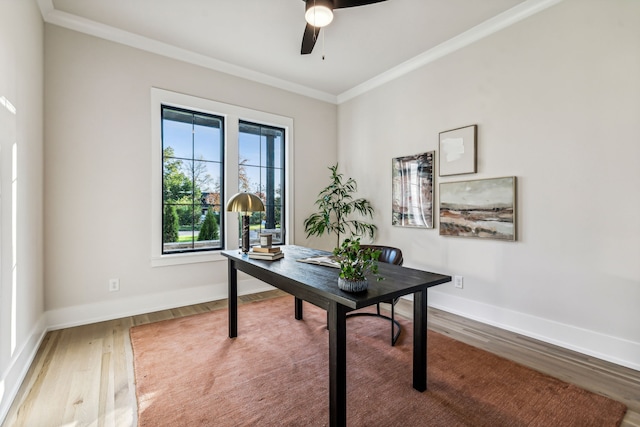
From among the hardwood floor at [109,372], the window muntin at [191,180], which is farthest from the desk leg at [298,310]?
the window muntin at [191,180]

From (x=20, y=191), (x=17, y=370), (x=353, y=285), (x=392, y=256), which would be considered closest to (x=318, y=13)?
(x=353, y=285)

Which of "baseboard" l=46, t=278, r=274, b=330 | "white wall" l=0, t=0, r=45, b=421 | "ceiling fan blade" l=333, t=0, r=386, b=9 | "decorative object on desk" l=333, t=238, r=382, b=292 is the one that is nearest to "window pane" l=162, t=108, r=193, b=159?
"white wall" l=0, t=0, r=45, b=421

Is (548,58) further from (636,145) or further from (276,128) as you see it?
(276,128)

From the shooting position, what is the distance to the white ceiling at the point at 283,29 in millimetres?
2584

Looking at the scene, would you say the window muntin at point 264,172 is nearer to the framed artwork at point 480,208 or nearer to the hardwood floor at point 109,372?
the hardwood floor at point 109,372

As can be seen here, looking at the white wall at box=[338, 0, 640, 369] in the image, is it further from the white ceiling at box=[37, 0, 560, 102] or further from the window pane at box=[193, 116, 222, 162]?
the window pane at box=[193, 116, 222, 162]

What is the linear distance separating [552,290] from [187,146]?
392cm

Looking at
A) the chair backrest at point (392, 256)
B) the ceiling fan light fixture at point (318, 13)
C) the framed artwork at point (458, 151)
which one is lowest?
the chair backrest at point (392, 256)

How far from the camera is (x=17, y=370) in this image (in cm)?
185

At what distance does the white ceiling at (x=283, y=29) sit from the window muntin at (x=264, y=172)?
30.4 inches

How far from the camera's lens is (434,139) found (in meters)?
3.31

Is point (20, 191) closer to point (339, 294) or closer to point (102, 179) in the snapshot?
point (102, 179)

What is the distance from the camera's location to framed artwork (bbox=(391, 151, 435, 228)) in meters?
3.35

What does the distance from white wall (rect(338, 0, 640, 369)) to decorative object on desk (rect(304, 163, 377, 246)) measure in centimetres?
111
